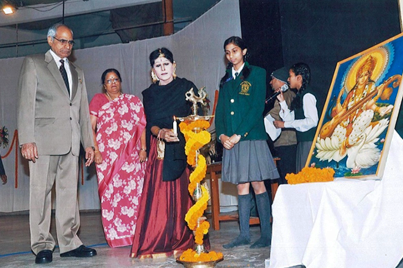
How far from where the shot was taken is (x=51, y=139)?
11.0 ft

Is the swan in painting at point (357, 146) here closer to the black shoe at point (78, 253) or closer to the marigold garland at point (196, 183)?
the marigold garland at point (196, 183)

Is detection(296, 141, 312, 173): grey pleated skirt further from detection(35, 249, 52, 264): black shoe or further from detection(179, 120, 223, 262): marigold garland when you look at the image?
detection(35, 249, 52, 264): black shoe

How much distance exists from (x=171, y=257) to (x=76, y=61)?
5.80 m

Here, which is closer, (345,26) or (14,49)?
(345,26)

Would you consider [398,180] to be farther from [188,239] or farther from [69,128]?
[69,128]

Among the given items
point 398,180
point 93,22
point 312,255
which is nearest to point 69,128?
point 312,255

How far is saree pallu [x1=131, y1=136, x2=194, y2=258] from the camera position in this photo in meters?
3.35

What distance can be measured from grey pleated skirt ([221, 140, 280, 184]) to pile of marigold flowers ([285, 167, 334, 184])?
1.10 m

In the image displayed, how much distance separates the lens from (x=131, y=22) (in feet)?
28.0

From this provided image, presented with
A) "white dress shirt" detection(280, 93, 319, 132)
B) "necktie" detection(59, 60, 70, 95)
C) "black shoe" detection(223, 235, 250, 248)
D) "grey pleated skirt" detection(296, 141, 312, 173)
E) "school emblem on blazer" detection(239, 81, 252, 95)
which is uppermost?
"necktie" detection(59, 60, 70, 95)

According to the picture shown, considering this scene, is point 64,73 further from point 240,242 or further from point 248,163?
point 240,242

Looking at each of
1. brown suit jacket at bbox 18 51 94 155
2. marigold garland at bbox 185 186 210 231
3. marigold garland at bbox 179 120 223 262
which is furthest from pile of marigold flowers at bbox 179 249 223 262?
brown suit jacket at bbox 18 51 94 155

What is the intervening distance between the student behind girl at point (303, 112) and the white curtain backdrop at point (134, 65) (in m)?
2.32

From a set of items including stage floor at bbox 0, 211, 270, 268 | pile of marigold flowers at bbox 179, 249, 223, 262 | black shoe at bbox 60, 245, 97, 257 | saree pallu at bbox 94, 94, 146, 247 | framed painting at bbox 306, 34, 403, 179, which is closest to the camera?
framed painting at bbox 306, 34, 403, 179
